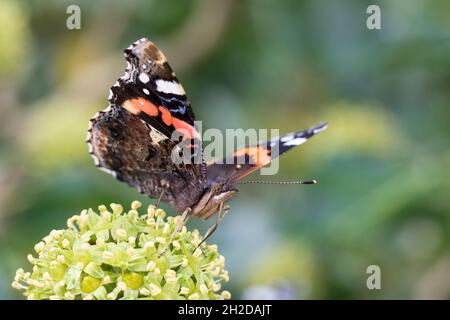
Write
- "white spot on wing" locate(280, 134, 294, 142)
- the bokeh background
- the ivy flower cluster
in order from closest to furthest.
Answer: the ivy flower cluster < "white spot on wing" locate(280, 134, 294, 142) < the bokeh background

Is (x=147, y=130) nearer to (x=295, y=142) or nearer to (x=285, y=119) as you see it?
(x=295, y=142)

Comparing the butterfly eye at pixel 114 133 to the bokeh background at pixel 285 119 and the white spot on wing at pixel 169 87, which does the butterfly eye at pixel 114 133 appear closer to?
the white spot on wing at pixel 169 87

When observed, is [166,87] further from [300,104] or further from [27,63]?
[300,104]

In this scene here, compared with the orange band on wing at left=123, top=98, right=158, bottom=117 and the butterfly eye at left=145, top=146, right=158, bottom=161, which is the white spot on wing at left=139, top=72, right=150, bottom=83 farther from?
the butterfly eye at left=145, top=146, right=158, bottom=161

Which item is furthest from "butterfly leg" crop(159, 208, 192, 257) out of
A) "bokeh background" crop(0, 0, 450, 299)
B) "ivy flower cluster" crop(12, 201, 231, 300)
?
"bokeh background" crop(0, 0, 450, 299)

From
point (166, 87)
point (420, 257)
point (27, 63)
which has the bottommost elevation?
point (420, 257)
